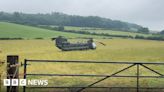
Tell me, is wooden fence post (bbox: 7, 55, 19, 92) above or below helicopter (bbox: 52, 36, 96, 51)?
above

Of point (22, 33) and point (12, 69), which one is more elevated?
point (12, 69)

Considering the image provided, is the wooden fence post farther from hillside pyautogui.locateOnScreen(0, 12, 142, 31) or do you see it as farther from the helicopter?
hillside pyautogui.locateOnScreen(0, 12, 142, 31)

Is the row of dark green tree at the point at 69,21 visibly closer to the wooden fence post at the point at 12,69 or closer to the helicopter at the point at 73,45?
the helicopter at the point at 73,45

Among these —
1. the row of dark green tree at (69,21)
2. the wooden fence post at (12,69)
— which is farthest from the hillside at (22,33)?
the wooden fence post at (12,69)

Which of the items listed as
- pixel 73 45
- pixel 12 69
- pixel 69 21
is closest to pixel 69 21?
pixel 69 21

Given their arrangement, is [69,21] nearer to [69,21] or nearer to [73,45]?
[69,21]

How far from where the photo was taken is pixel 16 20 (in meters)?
76.7

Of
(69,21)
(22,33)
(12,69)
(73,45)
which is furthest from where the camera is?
(69,21)

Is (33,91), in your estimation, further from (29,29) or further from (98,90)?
(29,29)

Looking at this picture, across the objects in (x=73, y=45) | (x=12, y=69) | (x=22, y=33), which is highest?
(x=12, y=69)

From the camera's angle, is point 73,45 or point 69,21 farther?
point 69,21

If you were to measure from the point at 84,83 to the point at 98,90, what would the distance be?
13.0 feet

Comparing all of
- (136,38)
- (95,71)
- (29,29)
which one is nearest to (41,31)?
(29,29)

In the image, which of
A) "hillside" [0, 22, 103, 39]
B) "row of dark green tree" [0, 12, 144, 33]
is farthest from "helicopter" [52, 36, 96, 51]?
"row of dark green tree" [0, 12, 144, 33]
